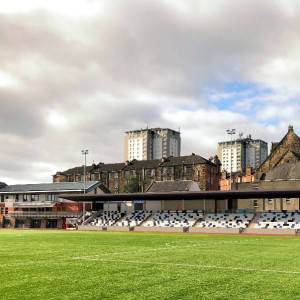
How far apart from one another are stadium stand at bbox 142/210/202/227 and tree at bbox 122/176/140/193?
2551 inches

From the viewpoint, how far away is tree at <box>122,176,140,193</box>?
141 meters

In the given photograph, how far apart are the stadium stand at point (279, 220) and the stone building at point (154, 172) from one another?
2729 inches

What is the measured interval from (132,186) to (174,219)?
69874 millimetres

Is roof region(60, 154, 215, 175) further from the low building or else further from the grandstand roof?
the low building

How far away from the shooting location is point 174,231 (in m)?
65.8

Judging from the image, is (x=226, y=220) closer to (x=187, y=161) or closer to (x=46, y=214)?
(x=46, y=214)

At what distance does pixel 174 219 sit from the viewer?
2852 inches

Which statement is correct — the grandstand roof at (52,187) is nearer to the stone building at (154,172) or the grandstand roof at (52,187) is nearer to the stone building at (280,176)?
the stone building at (280,176)

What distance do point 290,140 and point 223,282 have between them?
9358 cm

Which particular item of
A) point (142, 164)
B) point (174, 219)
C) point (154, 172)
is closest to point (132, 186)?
point (154, 172)

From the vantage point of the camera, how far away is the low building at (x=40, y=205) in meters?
89.7

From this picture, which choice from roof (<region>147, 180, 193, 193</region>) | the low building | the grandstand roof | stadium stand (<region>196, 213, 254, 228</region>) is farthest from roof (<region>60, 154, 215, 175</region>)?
stadium stand (<region>196, 213, 254, 228</region>)

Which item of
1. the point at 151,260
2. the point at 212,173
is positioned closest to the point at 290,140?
the point at 212,173

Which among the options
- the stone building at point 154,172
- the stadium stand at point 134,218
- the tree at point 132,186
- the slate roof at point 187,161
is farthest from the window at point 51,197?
the slate roof at point 187,161
